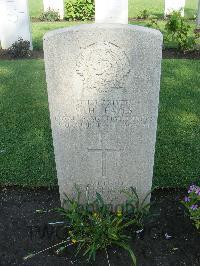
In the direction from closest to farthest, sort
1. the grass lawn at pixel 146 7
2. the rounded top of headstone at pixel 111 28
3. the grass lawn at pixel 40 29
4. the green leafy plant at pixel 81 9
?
the rounded top of headstone at pixel 111 28
the grass lawn at pixel 40 29
the green leafy plant at pixel 81 9
the grass lawn at pixel 146 7

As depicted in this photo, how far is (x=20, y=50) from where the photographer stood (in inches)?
337

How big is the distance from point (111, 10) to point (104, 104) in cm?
688

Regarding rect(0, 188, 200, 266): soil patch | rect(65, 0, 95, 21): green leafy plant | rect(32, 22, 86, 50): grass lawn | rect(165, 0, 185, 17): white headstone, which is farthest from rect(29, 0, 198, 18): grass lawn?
rect(0, 188, 200, 266): soil patch

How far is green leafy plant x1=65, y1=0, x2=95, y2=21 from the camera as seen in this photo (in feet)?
40.2

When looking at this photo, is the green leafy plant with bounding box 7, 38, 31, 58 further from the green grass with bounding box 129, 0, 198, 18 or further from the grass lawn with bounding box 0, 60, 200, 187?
the green grass with bounding box 129, 0, 198, 18

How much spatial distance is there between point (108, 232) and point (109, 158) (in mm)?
632

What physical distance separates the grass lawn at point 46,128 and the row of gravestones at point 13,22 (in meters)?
1.65

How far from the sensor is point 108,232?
3.18m

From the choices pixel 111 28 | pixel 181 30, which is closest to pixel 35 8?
pixel 181 30

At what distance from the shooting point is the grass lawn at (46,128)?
14.1 feet

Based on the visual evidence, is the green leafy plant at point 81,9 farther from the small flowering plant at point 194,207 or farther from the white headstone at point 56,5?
the small flowering plant at point 194,207

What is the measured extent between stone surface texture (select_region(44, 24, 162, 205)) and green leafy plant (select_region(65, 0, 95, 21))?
9781 mm

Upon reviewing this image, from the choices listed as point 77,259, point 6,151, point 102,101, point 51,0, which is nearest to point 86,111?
point 102,101

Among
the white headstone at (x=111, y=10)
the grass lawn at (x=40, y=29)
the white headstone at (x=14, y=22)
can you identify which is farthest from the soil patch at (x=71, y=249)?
the white headstone at (x=111, y=10)
